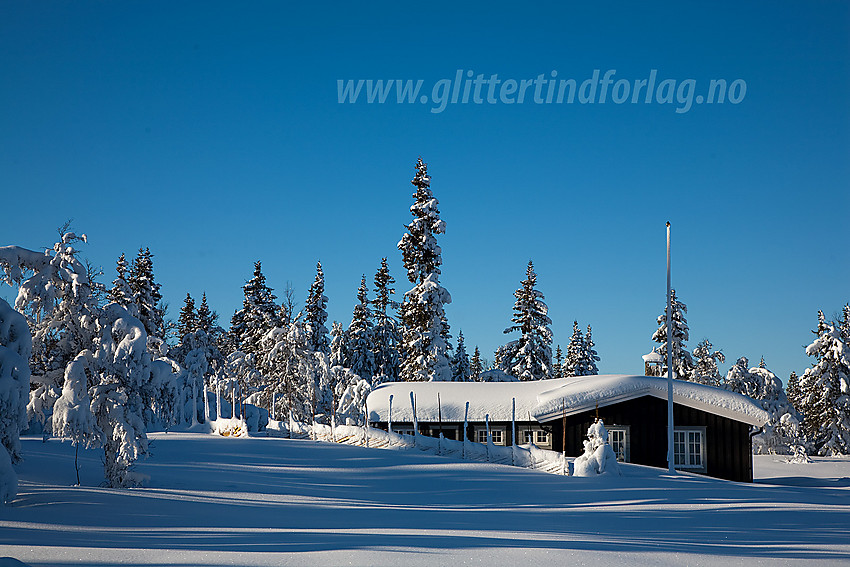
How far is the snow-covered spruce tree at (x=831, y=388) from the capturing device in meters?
46.8

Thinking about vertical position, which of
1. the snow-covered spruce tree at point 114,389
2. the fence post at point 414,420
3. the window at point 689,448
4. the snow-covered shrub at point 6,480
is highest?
the snow-covered spruce tree at point 114,389

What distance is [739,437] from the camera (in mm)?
29953

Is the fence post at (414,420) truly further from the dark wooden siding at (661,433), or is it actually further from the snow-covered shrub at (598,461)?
the snow-covered shrub at (598,461)

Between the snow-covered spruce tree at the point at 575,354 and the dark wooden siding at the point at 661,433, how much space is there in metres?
37.9

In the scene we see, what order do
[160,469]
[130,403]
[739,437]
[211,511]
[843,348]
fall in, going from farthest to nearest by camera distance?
[843,348] → [739,437] → [160,469] → [130,403] → [211,511]

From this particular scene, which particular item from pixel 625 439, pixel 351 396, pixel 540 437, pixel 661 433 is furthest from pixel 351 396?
pixel 661 433

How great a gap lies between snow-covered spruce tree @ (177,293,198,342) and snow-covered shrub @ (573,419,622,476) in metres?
54.0

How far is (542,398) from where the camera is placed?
103 feet

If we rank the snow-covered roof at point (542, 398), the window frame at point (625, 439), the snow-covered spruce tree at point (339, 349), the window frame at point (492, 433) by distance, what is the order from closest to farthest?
the snow-covered roof at point (542, 398), the window frame at point (625, 439), the window frame at point (492, 433), the snow-covered spruce tree at point (339, 349)

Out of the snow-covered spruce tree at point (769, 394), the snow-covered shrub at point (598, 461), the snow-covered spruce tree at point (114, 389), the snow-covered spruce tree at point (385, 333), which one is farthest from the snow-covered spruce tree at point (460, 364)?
the snow-covered spruce tree at point (114, 389)

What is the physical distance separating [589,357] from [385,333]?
69.5ft

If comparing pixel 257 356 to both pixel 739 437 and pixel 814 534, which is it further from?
pixel 814 534

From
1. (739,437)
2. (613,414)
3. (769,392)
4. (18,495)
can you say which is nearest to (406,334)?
(613,414)

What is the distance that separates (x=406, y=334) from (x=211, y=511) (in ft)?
107
